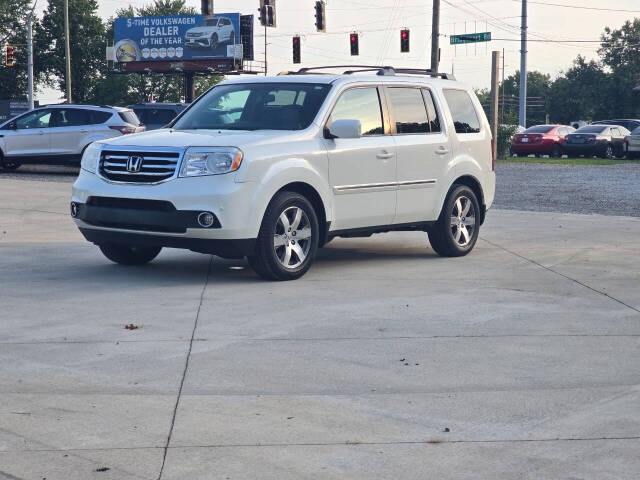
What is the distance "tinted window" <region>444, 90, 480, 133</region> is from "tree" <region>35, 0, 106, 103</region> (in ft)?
295

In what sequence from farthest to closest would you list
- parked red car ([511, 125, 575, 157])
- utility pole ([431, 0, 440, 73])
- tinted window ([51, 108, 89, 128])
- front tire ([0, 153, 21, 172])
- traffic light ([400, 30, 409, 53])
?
traffic light ([400, 30, 409, 53]), parked red car ([511, 125, 575, 157]), utility pole ([431, 0, 440, 73]), front tire ([0, 153, 21, 172]), tinted window ([51, 108, 89, 128])

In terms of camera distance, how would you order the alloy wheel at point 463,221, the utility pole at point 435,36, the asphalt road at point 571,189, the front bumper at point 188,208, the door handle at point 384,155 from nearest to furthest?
1. the front bumper at point 188,208
2. the door handle at point 384,155
3. the alloy wheel at point 463,221
4. the asphalt road at point 571,189
5. the utility pole at point 435,36

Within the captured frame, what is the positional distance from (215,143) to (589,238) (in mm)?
5863

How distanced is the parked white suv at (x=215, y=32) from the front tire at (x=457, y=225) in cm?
6401

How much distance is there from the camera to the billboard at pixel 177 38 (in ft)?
243

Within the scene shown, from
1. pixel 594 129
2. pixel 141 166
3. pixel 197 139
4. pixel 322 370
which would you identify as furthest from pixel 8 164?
pixel 594 129

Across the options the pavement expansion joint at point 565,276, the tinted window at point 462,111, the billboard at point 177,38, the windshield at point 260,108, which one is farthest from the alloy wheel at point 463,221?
the billboard at point 177,38

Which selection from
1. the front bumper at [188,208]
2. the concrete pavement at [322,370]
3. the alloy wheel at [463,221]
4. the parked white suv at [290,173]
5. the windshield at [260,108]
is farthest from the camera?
the alloy wheel at [463,221]

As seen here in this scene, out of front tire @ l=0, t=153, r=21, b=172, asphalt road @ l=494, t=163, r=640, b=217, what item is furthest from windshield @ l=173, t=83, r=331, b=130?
front tire @ l=0, t=153, r=21, b=172

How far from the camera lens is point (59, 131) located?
2666 cm

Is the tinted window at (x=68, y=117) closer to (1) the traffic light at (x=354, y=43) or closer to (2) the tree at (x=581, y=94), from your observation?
(1) the traffic light at (x=354, y=43)

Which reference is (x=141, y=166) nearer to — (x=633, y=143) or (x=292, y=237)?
(x=292, y=237)

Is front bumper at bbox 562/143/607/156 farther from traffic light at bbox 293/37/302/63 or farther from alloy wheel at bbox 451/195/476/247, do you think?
alloy wheel at bbox 451/195/476/247

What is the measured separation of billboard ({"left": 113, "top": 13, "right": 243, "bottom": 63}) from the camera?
74.1 m
